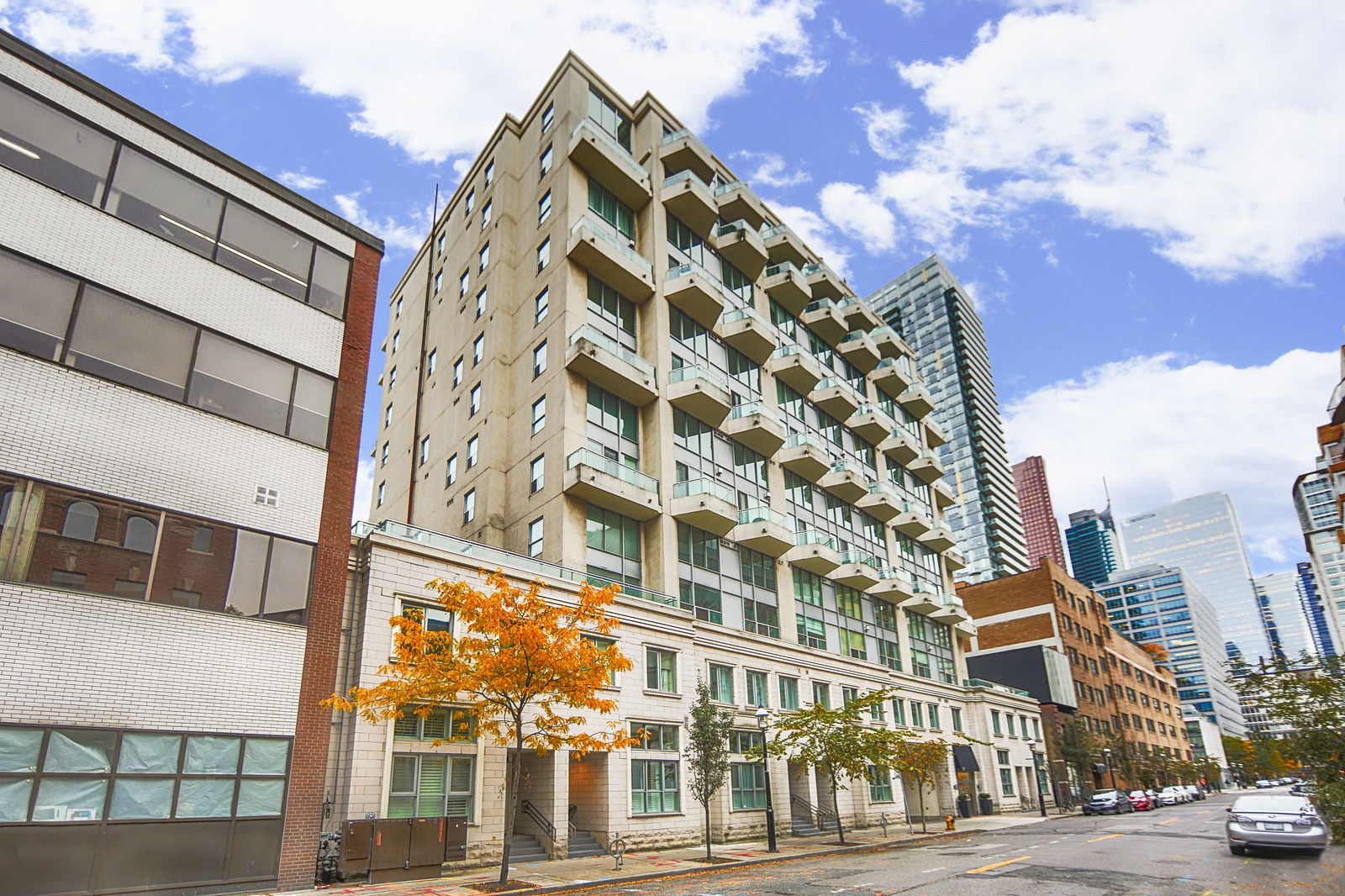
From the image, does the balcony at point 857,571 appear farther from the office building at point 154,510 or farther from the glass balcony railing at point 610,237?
the office building at point 154,510

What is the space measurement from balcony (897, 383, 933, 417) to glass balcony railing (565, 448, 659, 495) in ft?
106

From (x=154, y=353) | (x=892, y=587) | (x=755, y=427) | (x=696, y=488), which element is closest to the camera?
(x=154, y=353)

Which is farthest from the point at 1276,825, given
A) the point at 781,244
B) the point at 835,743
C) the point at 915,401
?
the point at 915,401

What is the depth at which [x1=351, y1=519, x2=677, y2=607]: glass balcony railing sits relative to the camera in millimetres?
21594

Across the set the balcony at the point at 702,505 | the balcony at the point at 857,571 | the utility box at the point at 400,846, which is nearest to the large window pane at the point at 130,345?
the utility box at the point at 400,846

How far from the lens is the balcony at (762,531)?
1454 inches

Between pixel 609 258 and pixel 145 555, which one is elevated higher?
pixel 609 258

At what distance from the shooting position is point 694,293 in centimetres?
3809

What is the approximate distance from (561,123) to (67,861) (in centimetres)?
3430

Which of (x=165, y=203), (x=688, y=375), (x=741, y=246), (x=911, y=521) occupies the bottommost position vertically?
(x=165, y=203)

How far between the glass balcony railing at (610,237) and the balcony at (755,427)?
8.15m

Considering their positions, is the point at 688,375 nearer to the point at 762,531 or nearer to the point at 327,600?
the point at 762,531

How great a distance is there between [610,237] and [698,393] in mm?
8429

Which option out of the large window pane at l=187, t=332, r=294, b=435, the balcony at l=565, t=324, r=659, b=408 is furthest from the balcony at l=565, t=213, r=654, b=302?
the large window pane at l=187, t=332, r=294, b=435
